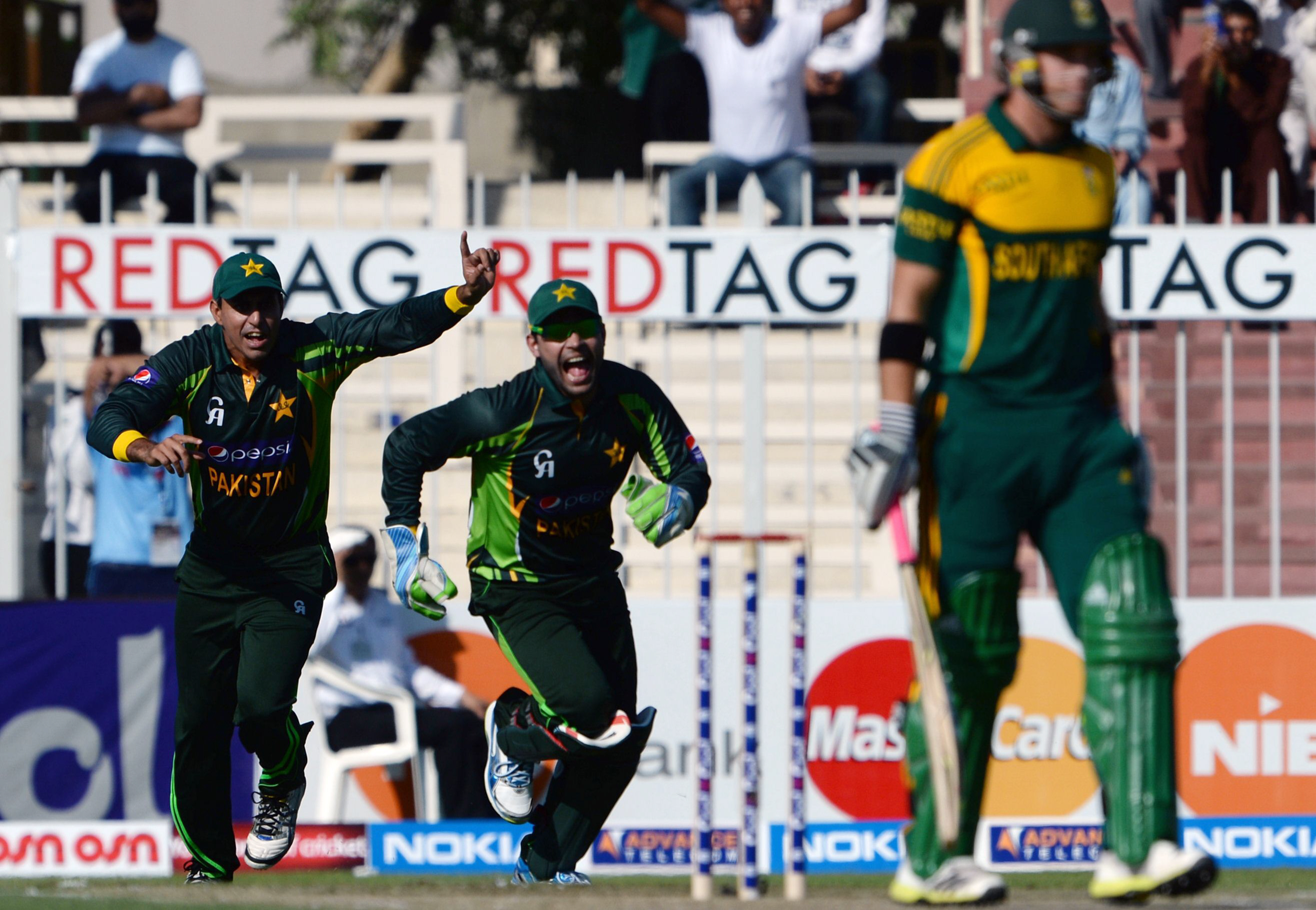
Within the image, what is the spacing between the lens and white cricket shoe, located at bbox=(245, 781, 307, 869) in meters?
6.75

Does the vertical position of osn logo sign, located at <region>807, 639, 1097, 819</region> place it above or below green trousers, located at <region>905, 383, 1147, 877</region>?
below

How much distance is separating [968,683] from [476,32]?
49.7ft

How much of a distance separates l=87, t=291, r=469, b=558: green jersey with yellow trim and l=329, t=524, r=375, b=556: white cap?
6.65 ft

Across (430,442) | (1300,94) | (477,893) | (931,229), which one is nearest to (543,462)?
(430,442)

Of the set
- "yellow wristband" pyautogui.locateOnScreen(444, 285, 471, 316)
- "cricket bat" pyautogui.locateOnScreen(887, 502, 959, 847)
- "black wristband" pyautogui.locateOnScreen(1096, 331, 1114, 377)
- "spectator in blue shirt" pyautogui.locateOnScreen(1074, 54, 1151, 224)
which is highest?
"spectator in blue shirt" pyautogui.locateOnScreen(1074, 54, 1151, 224)

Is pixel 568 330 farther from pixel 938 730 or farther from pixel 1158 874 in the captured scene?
pixel 1158 874

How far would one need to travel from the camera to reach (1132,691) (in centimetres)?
457

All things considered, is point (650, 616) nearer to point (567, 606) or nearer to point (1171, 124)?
point (567, 606)

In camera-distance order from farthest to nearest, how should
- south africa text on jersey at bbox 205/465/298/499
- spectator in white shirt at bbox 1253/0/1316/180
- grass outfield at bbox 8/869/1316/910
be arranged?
spectator in white shirt at bbox 1253/0/1316/180 → south africa text on jersey at bbox 205/465/298/499 → grass outfield at bbox 8/869/1316/910

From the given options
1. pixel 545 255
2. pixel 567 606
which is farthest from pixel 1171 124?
pixel 567 606

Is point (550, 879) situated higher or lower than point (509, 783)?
lower

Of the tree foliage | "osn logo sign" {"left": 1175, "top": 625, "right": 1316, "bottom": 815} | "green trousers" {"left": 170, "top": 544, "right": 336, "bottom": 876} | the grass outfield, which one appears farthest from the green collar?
the tree foliage

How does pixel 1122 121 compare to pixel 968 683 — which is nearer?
pixel 968 683

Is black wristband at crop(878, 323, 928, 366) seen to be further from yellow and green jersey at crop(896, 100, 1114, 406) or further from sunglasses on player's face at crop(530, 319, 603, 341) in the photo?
sunglasses on player's face at crop(530, 319, 603, 341)
